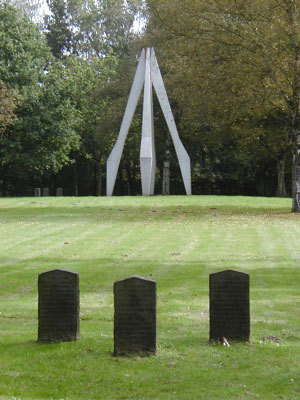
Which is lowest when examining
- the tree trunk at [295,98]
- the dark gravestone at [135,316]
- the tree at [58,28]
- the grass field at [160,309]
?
the grass field at [160,309]

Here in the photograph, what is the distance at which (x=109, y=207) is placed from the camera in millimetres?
32812

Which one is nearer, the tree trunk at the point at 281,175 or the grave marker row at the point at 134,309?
the grave marker row at the point at 134,309

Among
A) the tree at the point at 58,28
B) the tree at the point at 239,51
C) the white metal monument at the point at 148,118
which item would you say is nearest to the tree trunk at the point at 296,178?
the tree at the point at 239,51

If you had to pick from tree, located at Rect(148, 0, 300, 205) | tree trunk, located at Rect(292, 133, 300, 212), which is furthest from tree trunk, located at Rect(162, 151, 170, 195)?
tree trunk, located at Rect(292, 133, 300, 212)

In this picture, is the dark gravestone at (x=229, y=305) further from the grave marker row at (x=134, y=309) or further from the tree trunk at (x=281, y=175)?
the tree trunk at (x=281, y=175)

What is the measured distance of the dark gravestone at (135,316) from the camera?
734cm

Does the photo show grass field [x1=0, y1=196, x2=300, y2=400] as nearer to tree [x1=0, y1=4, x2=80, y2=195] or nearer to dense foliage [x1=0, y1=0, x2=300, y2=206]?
dense foliage [x1=0, y1=0, x2=300, y2=206]

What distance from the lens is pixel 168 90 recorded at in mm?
48938

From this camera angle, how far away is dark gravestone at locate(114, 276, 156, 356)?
7.34m

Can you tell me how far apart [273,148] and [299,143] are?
16.7 meters

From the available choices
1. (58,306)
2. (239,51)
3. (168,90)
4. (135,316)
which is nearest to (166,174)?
(168,90)


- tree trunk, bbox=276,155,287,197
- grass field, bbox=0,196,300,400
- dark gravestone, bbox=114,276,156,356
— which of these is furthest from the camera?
tree trunk, bbox=276,155,287,197

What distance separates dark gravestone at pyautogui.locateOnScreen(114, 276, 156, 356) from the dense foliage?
2177 cm

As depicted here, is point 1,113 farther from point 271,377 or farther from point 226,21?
point 271,377
